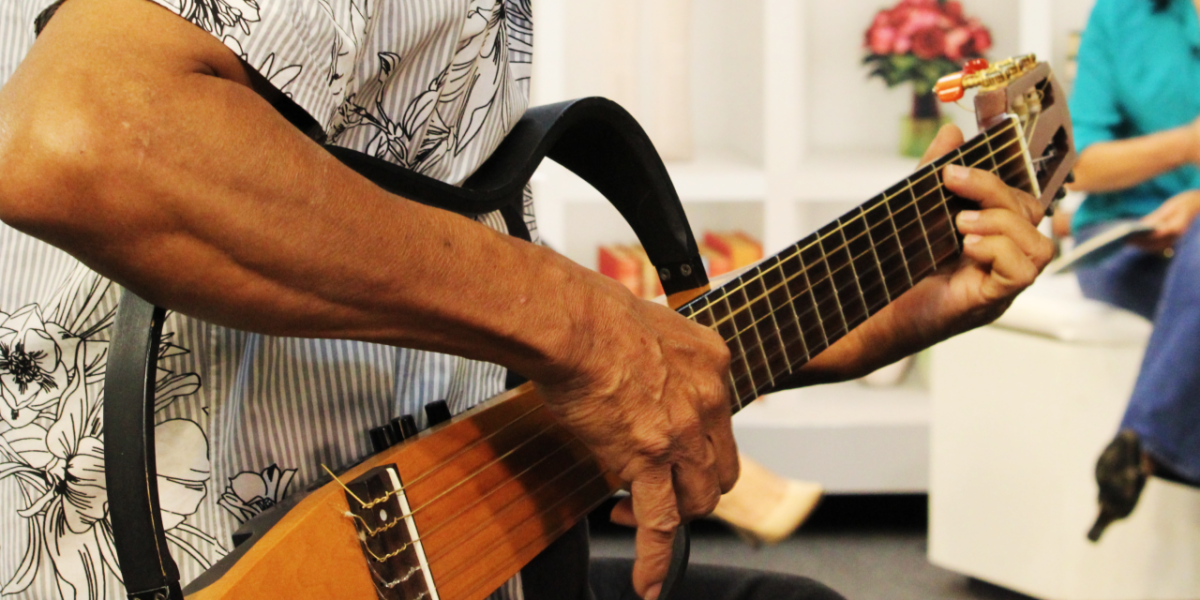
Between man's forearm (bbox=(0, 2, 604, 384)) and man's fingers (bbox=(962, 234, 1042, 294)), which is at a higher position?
man's forearm (bbox=(0, 2, 604, 384))

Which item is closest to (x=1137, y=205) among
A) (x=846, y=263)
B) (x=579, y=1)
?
(x=579, y=1)

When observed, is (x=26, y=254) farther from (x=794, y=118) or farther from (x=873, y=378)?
(x=873, y=378)

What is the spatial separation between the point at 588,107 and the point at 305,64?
270 millimetres

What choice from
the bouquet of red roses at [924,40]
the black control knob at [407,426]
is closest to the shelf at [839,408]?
the bouquet of red roses at [924,40]

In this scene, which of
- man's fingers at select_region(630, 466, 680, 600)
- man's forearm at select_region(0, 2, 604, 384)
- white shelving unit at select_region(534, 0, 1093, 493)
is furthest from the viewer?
white shelving unit at select_region(534, 0, 1093, 493)

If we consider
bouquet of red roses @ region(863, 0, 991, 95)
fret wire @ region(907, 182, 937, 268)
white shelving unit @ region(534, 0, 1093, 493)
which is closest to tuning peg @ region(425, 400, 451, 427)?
fret wire @ region(907, 182, 937, 268)

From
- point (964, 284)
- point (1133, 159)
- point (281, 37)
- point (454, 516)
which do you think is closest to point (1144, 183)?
point (1133, 159)

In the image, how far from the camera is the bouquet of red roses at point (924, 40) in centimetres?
248

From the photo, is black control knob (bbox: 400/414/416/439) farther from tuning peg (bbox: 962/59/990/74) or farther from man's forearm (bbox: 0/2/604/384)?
tuning peg (bbox: 962/59/990/74)

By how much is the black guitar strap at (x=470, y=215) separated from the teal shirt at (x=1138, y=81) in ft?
5.31

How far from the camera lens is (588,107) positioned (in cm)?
71

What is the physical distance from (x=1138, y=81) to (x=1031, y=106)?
1.32 meters

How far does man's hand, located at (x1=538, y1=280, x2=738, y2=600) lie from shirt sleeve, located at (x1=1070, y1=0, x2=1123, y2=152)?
5.81 ft

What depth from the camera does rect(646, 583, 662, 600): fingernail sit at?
2.18 feet
